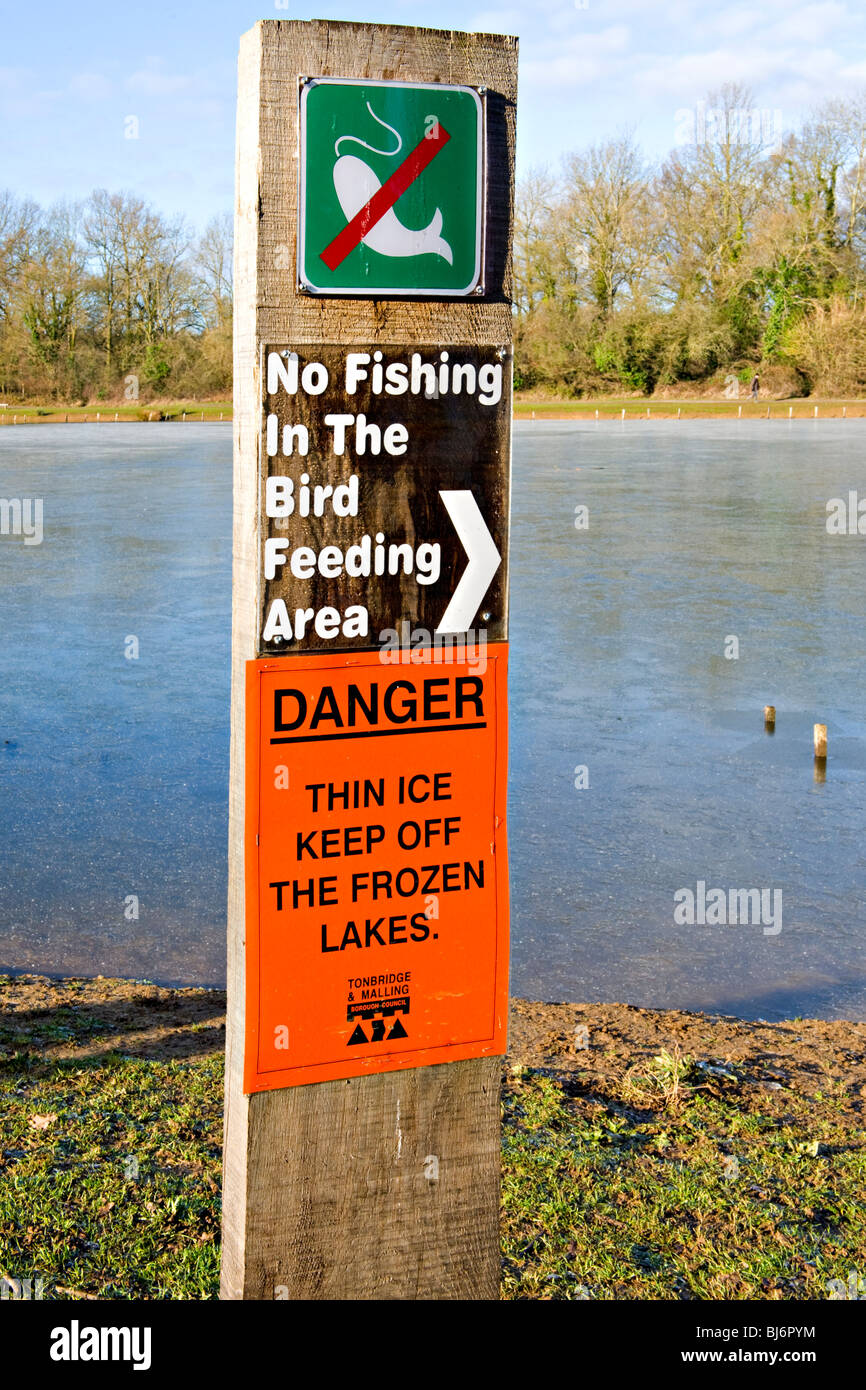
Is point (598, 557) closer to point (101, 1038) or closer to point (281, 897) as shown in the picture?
point (101, 1038)

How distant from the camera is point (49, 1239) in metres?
3.60

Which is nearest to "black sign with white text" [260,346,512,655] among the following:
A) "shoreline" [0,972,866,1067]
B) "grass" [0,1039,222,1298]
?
"grass" [0,1039,222,1298]

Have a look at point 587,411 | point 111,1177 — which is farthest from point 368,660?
point 587,411

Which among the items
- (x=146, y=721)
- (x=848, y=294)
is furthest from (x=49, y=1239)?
(x=848, y=294)

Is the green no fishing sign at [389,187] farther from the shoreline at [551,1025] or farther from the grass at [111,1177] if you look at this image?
the shoreline at [551,1025]

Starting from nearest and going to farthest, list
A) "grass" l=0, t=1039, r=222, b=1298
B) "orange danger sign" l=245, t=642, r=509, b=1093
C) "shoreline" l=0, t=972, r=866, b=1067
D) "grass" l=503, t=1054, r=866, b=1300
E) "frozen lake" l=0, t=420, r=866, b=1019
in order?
"orange danger sign" l=245, t=642, r=509, b=1093
"grass" l=0, t=1039, r=222, b=1298
"grass" l=503, t=1054, r=866, b=1300
"shoreline" l=0, t=972, r=866, b=1067
"frozen lake" l=0, t=420, r=866, b=1019

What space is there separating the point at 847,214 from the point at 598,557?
54248mm

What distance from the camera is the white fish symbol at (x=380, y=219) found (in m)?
2.41

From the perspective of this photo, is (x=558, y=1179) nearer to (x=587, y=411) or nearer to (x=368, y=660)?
(x=368, y=660)

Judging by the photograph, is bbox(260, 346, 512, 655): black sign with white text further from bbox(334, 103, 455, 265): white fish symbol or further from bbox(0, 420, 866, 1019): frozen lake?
bbox(0, 420, 866, 1019): frozen lake

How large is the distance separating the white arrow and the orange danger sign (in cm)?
6

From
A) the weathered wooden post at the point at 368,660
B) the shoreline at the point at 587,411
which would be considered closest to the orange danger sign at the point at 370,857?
the weathered wooden post at the point at 368,660

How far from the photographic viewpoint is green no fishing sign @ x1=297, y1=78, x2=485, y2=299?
2.40 metres

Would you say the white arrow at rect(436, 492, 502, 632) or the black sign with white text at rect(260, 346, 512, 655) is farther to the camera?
the white arrow at rect(436, 492, 502, 632)
